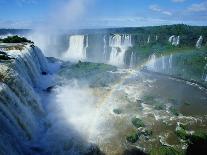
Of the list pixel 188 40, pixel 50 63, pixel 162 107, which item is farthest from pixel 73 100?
pixel 188 40

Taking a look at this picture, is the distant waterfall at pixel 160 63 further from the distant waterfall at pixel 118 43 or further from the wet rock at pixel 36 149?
the wet rock at pixel 36 149

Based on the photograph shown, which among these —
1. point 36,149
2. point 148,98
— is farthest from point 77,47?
point 36,149

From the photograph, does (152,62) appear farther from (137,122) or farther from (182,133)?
(182,133)

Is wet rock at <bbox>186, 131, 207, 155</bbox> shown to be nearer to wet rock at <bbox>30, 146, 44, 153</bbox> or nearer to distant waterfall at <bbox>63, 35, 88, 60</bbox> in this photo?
wet rock at <bbox>30, 146, 44, 153</bbox>

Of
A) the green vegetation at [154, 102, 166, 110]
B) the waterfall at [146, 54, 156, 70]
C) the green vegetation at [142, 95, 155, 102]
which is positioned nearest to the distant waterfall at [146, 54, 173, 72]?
the waterfall at [146, 54, 156, 70]

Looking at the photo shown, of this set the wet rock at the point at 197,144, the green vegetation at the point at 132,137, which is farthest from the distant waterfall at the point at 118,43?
the wet rock at the point at 197,144

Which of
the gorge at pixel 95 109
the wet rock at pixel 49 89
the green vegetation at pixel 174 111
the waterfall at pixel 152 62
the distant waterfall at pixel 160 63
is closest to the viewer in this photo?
the gorge at pixel 95 109

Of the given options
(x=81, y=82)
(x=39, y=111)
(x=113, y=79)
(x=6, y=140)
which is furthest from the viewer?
(x=113, y=79)

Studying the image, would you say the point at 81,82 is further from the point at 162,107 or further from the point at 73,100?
the point at 162,107
